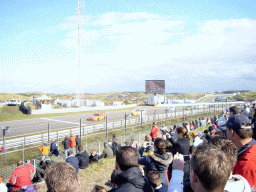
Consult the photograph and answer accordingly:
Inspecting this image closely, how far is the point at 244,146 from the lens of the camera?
283 cm

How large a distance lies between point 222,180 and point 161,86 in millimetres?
65084

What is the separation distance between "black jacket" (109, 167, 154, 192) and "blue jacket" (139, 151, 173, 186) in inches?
47.9

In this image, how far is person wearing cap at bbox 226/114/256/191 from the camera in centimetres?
236

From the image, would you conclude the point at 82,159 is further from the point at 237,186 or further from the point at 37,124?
the point at 37,124

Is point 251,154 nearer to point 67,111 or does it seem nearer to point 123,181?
point 123,181

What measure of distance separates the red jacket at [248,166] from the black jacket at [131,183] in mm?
1060

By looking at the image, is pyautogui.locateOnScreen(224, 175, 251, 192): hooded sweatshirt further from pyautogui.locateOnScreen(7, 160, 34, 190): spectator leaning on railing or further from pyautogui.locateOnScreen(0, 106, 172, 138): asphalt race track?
pyautogui.locateOnScreen(0, 106, 172, 138): asphalt race track

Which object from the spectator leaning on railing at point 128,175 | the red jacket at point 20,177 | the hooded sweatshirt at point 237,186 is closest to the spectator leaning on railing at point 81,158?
the red jacket at point 20,177

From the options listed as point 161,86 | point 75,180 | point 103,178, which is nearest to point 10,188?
point 103,178

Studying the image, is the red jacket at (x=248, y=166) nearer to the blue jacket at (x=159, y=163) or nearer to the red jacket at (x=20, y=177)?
the blue jacket at (x=159, y=163)

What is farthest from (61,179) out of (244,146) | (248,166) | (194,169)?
(244,146)

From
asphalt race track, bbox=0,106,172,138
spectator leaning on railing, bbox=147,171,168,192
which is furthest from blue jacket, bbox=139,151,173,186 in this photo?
asphalt race track, bbox=0,106,172,138

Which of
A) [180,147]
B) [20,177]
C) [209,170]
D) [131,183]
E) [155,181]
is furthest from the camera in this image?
[20,177]

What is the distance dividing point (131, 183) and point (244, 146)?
1.59m
